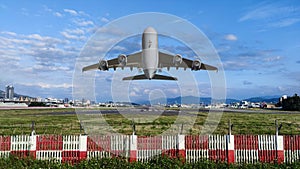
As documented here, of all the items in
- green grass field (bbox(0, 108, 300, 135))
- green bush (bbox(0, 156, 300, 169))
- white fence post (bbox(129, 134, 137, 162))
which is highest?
white fence post (bbox(129, 134, 137, 162))

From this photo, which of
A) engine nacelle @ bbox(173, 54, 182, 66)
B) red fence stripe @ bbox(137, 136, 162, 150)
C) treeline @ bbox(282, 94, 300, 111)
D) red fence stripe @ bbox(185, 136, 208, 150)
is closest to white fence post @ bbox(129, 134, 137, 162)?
red fence stripe @ bbox(137, 136, 162, 150)

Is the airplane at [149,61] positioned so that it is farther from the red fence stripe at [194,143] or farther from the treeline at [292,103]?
the treeline at [292,103]

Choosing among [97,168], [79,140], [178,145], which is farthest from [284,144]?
[79,140]

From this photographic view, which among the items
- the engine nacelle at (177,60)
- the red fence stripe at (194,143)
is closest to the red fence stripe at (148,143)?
the red fence stripe at (194,143)

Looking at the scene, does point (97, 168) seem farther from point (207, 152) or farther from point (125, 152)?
point (207, 152)

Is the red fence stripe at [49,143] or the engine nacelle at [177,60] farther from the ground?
the engine nacelle at [177,60]

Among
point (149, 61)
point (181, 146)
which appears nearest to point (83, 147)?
point (181, 146)

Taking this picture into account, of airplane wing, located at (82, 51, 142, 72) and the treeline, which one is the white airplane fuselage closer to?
airplane wing, located at (82, 51, 142, 72)
